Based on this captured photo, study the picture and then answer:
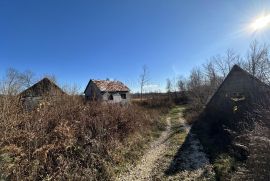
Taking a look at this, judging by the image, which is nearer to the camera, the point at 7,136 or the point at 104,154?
the point at 7,136

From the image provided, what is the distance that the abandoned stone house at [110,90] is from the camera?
36.7m

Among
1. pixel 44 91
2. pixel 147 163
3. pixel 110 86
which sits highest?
pixel 110 86

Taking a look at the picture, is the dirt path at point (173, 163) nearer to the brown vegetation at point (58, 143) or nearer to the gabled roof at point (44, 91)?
the brown vegetation at point (58, 143)

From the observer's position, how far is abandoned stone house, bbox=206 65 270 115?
560 inches

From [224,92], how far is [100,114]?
396 inches

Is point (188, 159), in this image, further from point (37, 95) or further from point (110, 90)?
point (110, 90)

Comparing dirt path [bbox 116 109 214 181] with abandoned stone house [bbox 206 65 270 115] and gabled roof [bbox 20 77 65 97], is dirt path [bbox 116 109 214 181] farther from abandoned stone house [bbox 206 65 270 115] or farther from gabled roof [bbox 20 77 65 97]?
gabled roof [bbox 20 77 65 97]

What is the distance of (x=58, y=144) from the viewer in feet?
28.7

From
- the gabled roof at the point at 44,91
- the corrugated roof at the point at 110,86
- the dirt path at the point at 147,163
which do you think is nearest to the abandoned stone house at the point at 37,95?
the gabled roof at the point at 44,91

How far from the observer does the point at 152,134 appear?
16688 millimetres

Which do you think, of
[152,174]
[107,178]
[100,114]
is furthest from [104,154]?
[100,114]

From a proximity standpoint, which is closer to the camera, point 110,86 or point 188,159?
point 188,159

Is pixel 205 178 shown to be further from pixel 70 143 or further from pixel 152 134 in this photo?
pixel 152 134

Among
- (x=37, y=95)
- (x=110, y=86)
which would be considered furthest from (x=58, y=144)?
(x=110, y=86)
